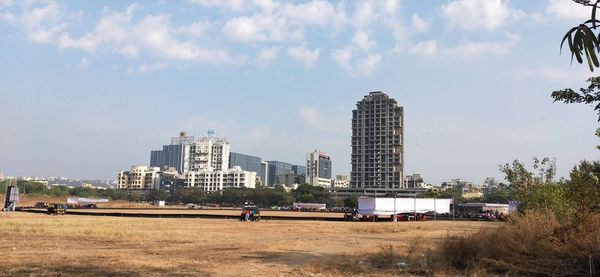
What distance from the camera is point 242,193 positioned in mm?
183500

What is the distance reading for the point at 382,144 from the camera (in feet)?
635

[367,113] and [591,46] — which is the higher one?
[367,113]

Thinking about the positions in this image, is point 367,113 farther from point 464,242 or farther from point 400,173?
point 464,242

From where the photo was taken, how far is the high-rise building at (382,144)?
7564 inches

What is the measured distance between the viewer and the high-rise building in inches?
7564

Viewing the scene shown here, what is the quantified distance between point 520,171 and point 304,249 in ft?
45.7

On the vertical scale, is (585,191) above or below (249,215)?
above

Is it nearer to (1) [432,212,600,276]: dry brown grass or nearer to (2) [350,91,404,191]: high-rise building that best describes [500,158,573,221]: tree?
(1) [432,212,600,276]: dry brown grass

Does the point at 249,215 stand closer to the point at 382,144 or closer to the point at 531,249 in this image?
the point at 531,249

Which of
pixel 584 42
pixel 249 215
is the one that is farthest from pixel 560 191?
pixel 249 215

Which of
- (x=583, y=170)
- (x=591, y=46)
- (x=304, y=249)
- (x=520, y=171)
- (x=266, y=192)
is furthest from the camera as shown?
(x=266, y=192)

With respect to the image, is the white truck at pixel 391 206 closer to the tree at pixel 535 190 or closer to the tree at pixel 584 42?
the tree at pixel 535 190

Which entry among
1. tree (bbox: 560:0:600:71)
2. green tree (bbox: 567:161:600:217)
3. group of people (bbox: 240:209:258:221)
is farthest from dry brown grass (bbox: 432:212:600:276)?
group of people (bbox: 240:209:258:221)

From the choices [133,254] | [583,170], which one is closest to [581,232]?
[583,170]
